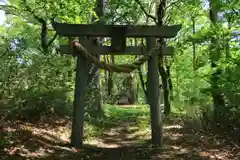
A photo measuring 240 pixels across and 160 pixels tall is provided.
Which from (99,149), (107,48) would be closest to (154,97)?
(107,48)

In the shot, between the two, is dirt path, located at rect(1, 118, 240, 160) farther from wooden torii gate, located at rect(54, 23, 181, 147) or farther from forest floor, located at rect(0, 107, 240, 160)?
wooden torii gate, located at rect(54, 23, 181, 147)

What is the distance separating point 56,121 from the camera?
9.34m

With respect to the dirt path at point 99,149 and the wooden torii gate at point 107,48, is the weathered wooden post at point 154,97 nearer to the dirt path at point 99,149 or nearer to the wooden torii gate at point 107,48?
the wooden torii gate at point 107,48

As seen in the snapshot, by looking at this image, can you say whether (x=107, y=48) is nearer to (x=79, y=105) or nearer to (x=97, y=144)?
(x=79, y=105)

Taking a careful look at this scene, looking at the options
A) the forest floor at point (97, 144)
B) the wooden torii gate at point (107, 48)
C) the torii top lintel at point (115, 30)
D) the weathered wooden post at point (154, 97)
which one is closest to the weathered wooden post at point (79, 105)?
the wooden torii gate at point (107, 48)

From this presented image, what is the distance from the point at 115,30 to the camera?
7.09 metres

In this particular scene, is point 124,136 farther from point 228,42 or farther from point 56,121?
point 228,42

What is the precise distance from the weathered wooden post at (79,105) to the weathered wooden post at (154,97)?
163 centimetres

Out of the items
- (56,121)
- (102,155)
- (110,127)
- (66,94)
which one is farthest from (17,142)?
(110,127)

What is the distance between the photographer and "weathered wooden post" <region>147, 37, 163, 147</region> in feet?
23.9

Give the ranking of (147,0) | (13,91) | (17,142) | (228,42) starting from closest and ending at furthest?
(17,142), (13,91), (228,42), (147,0)

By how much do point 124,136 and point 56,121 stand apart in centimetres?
238

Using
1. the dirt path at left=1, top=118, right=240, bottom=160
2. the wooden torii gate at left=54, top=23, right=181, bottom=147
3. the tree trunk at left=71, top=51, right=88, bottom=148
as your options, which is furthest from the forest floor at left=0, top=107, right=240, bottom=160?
the wooden torii gate at left=54, top=23, right=181, bottom=147

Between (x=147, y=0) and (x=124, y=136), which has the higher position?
(x=147, y=0)
